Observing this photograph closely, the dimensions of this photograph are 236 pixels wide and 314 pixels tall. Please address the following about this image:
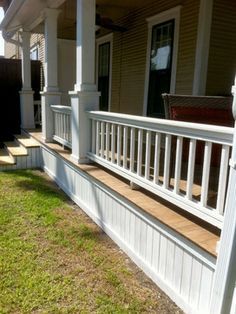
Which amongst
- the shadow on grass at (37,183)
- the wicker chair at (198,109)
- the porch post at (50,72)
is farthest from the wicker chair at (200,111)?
the porch post at (50,72)

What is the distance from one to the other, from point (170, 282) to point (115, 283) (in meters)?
0.44

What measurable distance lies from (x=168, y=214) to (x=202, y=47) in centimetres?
320

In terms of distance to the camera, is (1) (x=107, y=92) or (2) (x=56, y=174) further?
(1) (x=107, y=92)

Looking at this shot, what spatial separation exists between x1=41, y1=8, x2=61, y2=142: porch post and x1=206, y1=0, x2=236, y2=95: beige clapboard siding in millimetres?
2547

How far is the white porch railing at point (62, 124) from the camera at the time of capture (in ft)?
15.9

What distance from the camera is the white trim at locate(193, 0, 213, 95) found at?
15.5 ft

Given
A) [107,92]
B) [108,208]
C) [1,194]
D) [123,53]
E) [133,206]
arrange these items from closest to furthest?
[133,206], [108,208], [1,194], [123,53], [107,92]

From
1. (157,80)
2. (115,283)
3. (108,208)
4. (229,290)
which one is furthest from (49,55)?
(229,290)

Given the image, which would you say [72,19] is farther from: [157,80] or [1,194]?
[1,194]

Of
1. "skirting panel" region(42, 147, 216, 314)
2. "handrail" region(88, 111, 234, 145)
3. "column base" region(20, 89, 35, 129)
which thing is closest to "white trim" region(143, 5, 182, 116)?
"handrail" region(88, 111, 234, 145)

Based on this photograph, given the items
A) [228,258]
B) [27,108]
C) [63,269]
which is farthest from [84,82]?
[27,108]

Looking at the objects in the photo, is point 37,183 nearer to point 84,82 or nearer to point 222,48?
point 84,82

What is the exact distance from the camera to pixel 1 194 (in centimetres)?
458

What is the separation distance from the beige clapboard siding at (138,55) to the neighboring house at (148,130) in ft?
0.07
